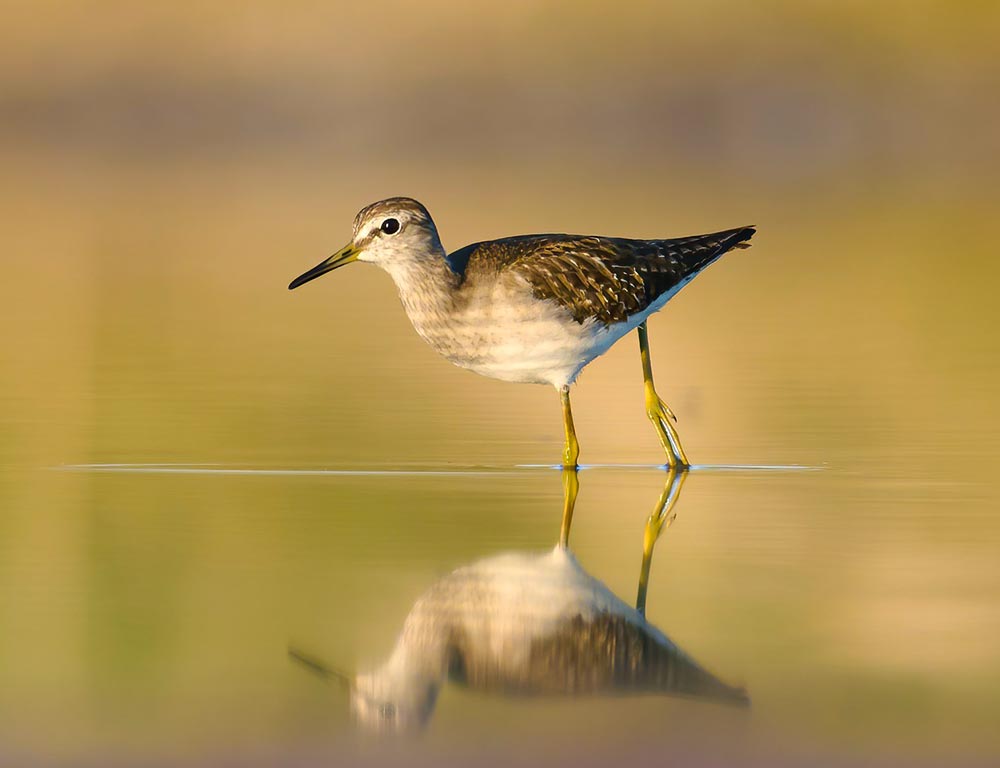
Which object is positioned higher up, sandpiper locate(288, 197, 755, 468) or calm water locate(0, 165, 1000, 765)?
sandpiper locate(288, 197, 755, 468)

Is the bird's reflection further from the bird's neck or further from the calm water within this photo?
the bird's neck

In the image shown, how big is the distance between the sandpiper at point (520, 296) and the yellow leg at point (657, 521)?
49 cm

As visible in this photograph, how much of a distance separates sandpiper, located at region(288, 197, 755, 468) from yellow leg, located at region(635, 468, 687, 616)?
1.59 ft

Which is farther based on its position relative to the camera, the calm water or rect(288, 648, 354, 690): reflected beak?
rect(288, 648, 354, 690): reflected beak

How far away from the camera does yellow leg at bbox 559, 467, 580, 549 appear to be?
8472 mm

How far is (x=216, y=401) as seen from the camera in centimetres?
1205

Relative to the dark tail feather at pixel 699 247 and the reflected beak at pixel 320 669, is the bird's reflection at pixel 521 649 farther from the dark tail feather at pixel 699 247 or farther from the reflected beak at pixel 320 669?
the dark tail feather at pixel 699 247

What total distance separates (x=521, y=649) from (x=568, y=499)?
292cm

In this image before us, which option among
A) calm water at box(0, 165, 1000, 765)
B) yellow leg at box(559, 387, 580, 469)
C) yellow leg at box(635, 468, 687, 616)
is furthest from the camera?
yellow leg at box(559, 387, 580, 469)

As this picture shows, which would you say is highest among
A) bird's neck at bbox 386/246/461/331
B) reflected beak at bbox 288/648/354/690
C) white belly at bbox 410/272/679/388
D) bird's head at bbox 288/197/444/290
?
bird's head at bbox 288/197/444/290

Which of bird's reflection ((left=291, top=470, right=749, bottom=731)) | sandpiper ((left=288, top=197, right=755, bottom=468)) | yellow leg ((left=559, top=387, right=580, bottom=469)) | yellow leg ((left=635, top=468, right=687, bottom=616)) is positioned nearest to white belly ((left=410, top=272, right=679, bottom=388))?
sandpiper ((left=288, top=197, right=755, bottom=468))

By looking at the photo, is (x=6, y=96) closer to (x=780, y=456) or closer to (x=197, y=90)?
(x=197, y=90)

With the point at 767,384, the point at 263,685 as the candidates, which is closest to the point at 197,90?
the point at 767,384

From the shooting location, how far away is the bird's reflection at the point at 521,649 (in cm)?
608
